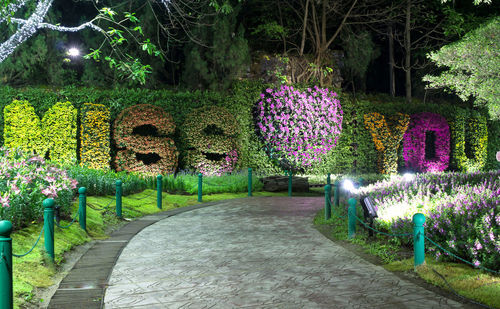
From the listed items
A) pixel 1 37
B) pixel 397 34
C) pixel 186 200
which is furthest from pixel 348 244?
pixel 397 34

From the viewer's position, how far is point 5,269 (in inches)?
178

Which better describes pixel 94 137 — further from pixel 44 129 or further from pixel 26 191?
pixel 26 191


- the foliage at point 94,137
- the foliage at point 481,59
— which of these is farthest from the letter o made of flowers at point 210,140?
the foliage at point 481,59

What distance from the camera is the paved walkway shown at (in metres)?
5.48

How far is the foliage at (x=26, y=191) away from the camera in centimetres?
759

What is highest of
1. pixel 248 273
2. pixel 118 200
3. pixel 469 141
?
pixel 469 141

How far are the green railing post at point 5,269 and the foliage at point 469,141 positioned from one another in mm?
26115

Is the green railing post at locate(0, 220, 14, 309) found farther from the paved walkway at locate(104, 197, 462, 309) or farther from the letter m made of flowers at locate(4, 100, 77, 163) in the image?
the letter m made of flowers at locate(4, 100, 77, 163)

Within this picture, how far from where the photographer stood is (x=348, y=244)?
893 cm

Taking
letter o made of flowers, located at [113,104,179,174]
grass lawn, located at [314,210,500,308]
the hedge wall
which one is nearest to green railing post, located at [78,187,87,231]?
grass lawn, located at [314,210,500,308]

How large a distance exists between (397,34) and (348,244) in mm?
25791

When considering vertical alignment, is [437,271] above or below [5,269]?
below

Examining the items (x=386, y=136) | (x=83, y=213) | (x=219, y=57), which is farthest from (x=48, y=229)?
(x=386, y=136)

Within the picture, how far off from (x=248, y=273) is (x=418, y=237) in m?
2.54
